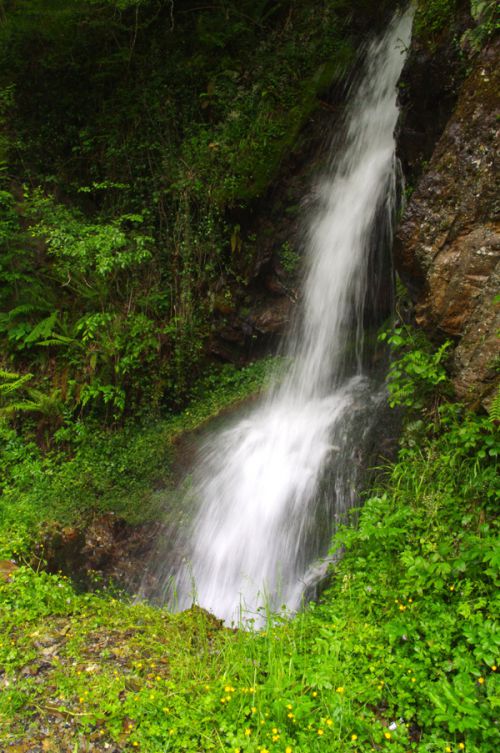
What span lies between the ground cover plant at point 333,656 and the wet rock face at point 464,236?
0.47 metres

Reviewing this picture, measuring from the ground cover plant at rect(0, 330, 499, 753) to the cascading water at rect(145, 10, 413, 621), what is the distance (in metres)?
1.09

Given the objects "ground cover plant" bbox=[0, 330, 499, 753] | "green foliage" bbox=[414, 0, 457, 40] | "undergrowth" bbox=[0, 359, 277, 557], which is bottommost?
"undergrowth" bbox=[0, 359, 277, 557]

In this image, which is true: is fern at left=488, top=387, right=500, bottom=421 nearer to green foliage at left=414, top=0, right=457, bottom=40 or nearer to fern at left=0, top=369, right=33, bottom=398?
green foliage at left=414, top=0, right=457, bottom=40

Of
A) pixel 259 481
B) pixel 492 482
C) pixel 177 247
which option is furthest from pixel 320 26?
pixel 492 482

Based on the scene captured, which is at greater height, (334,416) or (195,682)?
(334,416)

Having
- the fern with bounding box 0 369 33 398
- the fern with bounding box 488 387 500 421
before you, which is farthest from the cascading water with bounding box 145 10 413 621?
the fern with bounding box 0 369 33 398

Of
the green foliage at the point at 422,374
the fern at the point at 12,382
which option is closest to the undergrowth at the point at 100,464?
the fern at the point at 12,382

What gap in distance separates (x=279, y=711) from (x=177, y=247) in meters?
6.96

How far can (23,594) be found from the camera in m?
4.04

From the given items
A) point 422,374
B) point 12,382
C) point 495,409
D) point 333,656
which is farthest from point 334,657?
point 12,382

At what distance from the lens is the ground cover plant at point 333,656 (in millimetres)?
2570

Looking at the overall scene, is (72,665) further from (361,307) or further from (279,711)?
(361,307)

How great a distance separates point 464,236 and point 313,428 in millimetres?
2785

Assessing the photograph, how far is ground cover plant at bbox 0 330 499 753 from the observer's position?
2.57 meters
